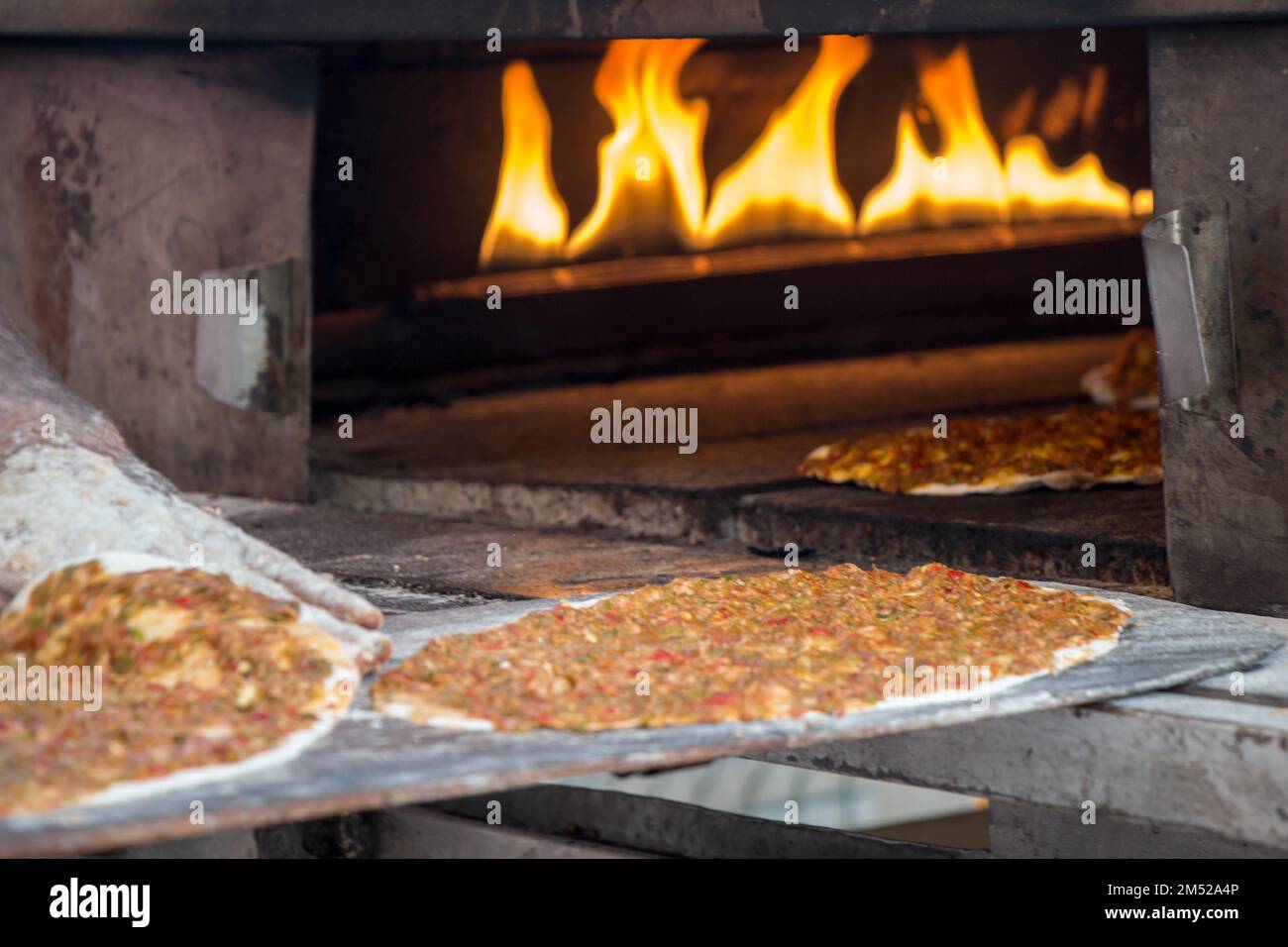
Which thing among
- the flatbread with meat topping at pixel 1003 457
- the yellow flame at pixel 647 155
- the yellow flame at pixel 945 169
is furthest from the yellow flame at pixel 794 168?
the flatbread with meat topping at pixel 1003 457

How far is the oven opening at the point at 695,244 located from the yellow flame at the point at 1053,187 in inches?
0.5

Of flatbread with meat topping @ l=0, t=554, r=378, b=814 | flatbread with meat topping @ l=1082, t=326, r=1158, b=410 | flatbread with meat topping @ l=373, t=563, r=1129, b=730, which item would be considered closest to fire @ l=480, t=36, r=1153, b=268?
flatbread with meat topping @ l=1082, t=326, r=1158, b=410

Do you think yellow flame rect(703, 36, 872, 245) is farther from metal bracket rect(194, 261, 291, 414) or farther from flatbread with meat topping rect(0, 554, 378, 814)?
flatbread with meat topping rect(0, 554, 378, 814)

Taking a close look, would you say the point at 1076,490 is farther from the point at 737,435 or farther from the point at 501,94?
the point at 501,94

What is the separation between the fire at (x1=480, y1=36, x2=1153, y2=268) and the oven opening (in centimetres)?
1

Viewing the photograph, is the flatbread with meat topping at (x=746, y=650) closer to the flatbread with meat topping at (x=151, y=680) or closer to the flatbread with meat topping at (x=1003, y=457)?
the flatbread with meat topping at (x=151, y=680)

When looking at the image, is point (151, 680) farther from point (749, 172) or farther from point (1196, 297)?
point (749, 172)

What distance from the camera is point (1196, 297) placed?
3.98 m

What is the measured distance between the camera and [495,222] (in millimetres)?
7070

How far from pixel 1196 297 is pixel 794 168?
3.67 meters

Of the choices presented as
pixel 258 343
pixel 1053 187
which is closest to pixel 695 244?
pixel 1053 187

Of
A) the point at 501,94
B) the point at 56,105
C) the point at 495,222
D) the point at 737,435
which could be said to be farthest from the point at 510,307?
the point at 56,105

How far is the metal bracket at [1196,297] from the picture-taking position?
397 centimetres

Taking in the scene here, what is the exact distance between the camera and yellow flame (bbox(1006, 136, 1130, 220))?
7.99 metres
